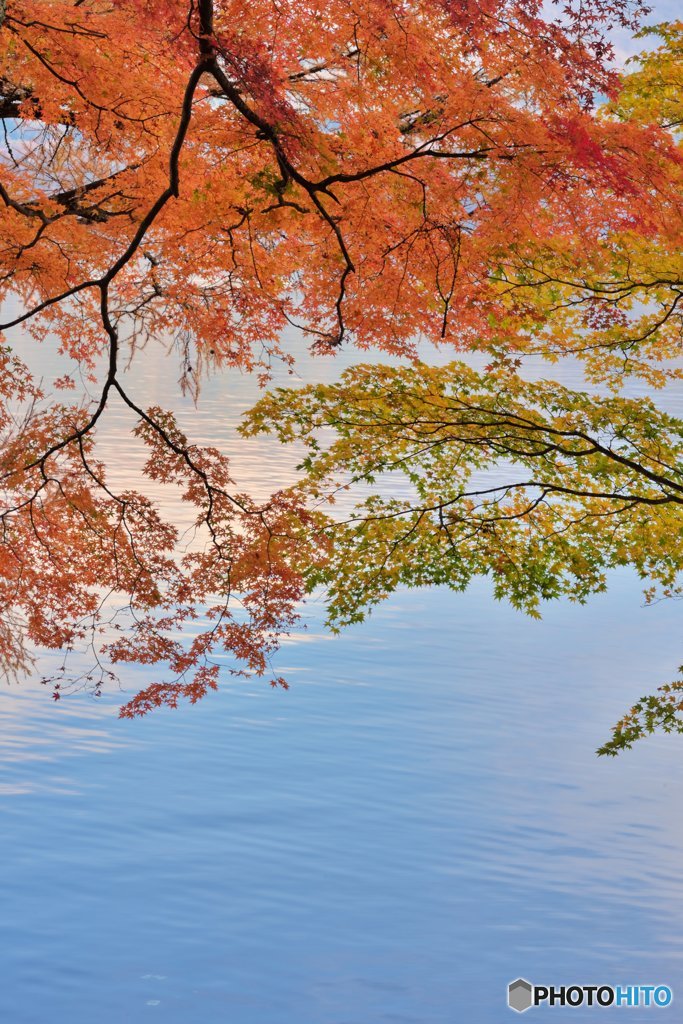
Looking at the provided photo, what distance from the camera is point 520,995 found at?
6.95m

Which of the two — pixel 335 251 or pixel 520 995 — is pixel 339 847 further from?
pixel 335 251

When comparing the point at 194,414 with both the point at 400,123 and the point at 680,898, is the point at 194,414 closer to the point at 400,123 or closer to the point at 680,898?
the point at 400,123

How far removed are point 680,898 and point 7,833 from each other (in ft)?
17.8

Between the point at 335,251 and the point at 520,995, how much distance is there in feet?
27.3

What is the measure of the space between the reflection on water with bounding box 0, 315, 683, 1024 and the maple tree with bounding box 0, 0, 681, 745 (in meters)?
1.20

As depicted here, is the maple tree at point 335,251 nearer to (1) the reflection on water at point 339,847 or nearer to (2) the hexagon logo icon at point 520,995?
(1) the reflection on water at point 339,847

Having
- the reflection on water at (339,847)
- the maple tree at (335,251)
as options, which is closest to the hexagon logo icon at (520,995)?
the reflection on water at (339,847)

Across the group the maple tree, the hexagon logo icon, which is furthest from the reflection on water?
the maple tree

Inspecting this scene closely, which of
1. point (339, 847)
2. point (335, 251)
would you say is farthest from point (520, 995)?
point (335, 251)

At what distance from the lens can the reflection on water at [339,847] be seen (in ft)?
22.8

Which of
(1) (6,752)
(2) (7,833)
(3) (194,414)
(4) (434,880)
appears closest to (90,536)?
(1) (6,752)

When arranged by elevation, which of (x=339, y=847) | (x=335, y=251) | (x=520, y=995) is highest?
(x=335, y=251)

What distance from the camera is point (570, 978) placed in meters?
7.22

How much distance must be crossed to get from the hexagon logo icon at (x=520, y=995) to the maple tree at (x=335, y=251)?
5.55 m
